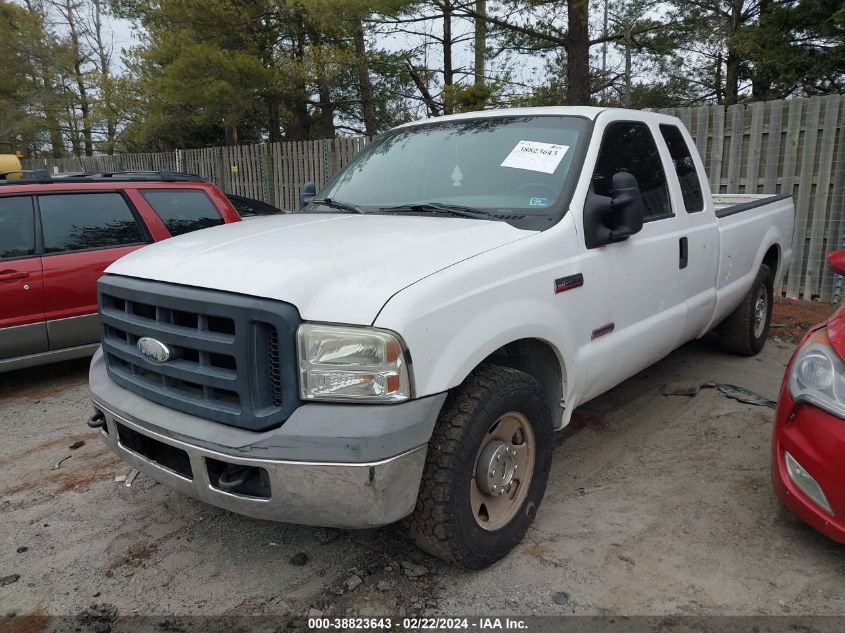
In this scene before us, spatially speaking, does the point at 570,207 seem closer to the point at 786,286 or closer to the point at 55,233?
the point at 55,233

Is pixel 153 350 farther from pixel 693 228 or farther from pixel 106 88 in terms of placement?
pixel 106 88

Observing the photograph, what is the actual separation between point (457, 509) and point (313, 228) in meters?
1.50

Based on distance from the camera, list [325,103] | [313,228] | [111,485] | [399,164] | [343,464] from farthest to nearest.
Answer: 1. [325,103]
2. [399,164]
3. [111,485]
4. [313,228]
5. [343,464]

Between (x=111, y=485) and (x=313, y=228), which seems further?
(x=111, y=485)

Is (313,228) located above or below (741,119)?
below

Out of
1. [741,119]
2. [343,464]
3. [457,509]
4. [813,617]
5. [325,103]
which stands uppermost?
[325,103]

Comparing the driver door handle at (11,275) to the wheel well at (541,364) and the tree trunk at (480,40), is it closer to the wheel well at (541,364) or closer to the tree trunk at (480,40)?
the wheel well at (541,364)

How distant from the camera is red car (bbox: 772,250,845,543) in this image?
256cm

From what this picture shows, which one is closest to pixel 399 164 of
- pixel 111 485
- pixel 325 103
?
pixel 111 485

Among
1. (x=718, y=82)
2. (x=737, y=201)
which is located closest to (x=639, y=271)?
(x=737, y=201)

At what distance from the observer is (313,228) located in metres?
3.16

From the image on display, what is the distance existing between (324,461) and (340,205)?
1.92 meters

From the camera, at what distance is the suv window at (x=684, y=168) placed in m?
4.35

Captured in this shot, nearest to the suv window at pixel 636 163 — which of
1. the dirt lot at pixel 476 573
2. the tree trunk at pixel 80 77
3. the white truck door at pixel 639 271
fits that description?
the white truck door at pixel 639 271
